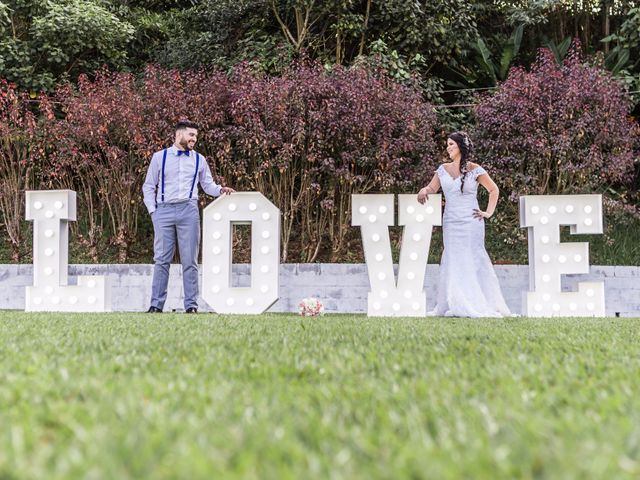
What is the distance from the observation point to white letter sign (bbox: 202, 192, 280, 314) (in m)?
8.53

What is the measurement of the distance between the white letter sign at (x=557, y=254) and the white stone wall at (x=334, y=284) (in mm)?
1648

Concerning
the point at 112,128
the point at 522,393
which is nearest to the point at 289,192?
the point at 112,128

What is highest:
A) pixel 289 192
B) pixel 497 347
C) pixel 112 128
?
pixel 112 128

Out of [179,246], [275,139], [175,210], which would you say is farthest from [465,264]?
[275,139]

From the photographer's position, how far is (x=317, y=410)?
2.06 meters

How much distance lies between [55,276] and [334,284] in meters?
3.82

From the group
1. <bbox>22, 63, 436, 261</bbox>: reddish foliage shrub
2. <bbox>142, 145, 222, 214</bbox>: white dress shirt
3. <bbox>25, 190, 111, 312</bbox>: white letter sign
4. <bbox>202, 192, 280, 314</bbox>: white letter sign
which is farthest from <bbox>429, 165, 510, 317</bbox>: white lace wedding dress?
<bbox>25, 190, 111, 312</bbox>: white letter sign

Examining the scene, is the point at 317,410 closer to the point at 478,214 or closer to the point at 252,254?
the point at 252,254

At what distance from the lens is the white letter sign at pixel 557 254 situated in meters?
8.66

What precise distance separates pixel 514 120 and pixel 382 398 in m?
10.1

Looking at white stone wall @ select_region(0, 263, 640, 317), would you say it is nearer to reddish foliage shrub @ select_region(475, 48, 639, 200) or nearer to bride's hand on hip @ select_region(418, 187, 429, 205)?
reddish foliage shrub @ select_region(475, 48, 639, 200)

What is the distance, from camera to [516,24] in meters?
15.2

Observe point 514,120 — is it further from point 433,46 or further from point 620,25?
point 620,25

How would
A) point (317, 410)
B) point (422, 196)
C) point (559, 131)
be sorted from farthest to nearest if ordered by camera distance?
point (559, 131)
point (422, 196)
point (317, 410)
